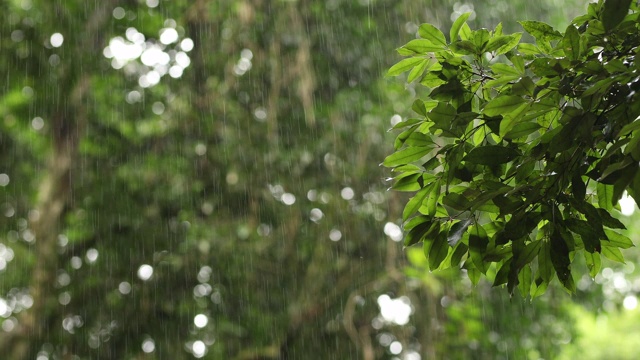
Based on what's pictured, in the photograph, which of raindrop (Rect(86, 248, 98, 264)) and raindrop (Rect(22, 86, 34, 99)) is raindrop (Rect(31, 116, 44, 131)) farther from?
raindrop (Rect(86, 248, 98, 264))

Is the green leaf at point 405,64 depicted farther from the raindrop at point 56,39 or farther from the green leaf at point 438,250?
the raindrop at point 56,39

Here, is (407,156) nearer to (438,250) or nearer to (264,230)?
(438,250)

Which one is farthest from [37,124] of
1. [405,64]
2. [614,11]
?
[614,11]

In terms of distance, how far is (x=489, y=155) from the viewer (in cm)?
105

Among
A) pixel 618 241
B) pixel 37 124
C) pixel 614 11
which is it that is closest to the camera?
pixel 614 11

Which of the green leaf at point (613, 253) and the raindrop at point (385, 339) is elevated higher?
the green leaf at point (613, 253)

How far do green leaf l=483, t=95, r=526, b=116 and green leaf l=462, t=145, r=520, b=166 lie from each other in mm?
65

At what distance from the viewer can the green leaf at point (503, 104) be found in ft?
3.22

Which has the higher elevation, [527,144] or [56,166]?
[56,166]

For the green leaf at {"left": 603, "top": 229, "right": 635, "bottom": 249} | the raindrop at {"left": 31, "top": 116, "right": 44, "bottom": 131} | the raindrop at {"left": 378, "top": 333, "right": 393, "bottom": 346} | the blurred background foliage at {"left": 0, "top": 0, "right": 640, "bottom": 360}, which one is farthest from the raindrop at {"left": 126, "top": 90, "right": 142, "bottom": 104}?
the green leaf at {"left": 603, "top": 229, "right": 635, "bottom": 249}

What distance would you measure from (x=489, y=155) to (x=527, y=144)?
98 mm

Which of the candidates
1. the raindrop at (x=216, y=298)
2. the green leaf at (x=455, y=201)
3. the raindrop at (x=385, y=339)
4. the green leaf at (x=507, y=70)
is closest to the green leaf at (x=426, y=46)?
the green leaf at (x=507, y=70)

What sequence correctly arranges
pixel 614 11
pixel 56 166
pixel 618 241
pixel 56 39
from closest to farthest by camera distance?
pixel 614 11
pixel 618 241
pixel 56 39
pixel 56 166

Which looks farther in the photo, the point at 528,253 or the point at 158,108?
the point at 158,108
